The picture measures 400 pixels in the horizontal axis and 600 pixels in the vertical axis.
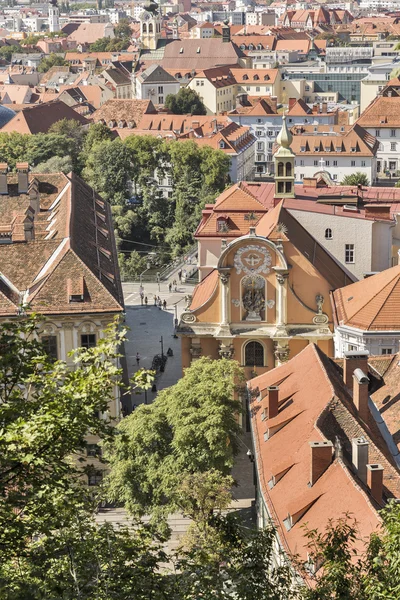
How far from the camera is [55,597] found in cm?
2141

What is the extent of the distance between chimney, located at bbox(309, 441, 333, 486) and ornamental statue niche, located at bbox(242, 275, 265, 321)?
2109 cm

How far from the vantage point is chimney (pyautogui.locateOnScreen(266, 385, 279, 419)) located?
43375 millimetres

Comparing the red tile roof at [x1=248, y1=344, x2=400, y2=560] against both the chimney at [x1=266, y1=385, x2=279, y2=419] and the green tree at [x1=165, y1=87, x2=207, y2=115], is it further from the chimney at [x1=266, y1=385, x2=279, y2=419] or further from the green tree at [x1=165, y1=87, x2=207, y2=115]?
the green tree at [x1=165, y1=87, x2=207, y2=115]

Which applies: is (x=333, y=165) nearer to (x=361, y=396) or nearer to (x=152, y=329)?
(x=152, y=329)

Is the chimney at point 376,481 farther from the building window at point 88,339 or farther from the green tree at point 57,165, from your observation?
the green tree at point 57,165

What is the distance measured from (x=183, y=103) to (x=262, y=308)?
116511mm

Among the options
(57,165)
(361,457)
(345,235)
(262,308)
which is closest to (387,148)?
(57,165)

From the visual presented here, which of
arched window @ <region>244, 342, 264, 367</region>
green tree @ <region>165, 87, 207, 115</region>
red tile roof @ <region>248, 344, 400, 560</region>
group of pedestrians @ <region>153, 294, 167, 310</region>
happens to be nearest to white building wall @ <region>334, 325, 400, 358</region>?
arched window @ <region>244, 342, 264, 367</region>

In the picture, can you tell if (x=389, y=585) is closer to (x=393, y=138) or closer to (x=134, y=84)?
(x=393, y=138)

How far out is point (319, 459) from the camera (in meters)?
35.6

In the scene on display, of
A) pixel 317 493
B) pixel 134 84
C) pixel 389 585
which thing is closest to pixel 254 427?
pixel 317 493

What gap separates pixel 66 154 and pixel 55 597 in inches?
4422

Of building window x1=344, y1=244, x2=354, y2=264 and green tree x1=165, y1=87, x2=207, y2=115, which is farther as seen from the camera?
green tree x1=165, y1=87, x2=207, y2=115

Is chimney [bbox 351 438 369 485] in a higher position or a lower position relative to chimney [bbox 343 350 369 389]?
lower
